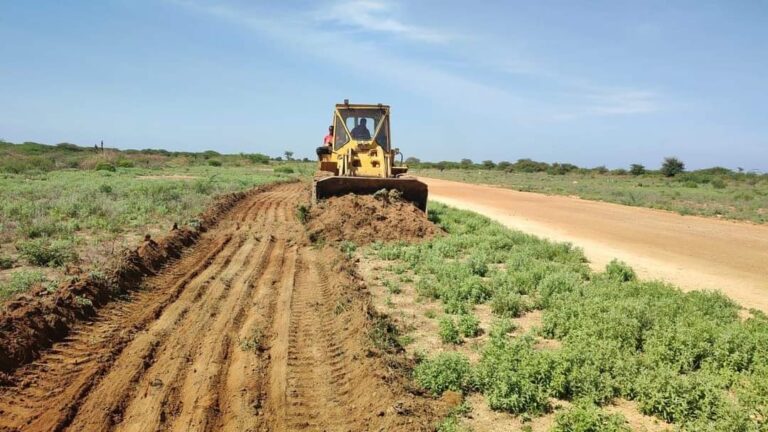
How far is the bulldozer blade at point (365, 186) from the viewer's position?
14.6 m

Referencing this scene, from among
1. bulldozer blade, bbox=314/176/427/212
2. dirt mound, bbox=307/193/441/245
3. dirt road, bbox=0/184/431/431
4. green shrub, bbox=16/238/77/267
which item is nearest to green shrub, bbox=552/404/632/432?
dirt road, bbox=0/184/431/431

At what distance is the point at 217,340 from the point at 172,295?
205 cm

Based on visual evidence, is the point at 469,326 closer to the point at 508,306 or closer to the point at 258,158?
the point at 508,306

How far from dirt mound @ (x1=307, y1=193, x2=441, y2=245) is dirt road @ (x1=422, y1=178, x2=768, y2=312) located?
4162mm

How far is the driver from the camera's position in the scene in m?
17.6

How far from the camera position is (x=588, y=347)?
578 cm

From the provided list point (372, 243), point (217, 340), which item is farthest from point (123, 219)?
point (217, 340)

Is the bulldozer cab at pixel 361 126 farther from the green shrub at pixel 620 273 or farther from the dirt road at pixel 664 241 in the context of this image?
the green shrub at pixel 620 273

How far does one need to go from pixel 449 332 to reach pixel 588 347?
1577mm

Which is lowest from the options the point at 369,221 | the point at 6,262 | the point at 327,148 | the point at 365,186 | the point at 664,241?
the point at 664,241

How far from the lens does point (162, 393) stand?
4.79 m

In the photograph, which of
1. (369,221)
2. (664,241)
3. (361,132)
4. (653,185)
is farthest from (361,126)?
(653,185)

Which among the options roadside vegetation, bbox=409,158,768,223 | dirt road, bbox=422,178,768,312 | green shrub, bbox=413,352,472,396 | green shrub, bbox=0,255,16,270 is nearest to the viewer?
green shrub, bbox=413,352,472,396

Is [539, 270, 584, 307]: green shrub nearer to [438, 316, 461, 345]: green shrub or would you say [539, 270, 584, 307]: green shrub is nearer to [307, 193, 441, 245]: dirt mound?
[438, 316, 461, 345]: green shrub
